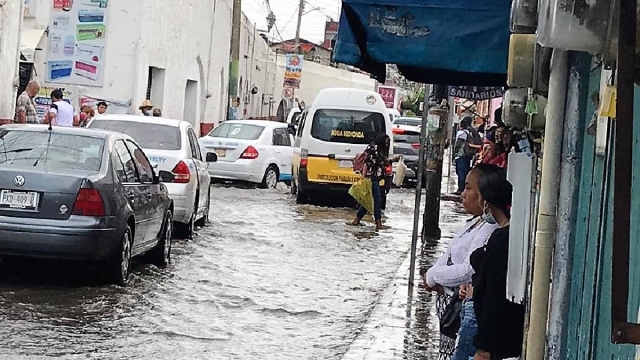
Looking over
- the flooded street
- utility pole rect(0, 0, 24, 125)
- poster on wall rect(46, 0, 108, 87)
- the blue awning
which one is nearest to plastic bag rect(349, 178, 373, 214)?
the flooded street

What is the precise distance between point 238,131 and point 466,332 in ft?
59.3

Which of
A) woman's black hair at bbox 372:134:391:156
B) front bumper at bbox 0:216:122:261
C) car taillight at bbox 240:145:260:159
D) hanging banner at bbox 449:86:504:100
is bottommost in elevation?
front bumper at bbox 0:216:122:261

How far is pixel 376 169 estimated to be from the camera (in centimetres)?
1702

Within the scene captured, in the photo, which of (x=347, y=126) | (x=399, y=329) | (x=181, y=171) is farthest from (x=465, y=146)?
(x=399, y=329)

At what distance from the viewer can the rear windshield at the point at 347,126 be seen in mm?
20016

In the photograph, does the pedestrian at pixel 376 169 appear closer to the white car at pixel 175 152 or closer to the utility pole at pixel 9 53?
the white car at pixel 175 152

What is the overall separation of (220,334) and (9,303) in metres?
1.88

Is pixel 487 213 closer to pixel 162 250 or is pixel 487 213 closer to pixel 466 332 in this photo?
pixel 466 332

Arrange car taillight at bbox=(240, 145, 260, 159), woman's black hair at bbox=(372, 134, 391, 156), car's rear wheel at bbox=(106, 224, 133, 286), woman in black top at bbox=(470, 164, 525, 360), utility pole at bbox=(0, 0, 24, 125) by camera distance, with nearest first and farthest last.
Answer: woman in black top at bbox=(470, 164, 525, 360) < car's rear wheel at bbox=(106, 224, 133, 286) < woman's black hair at bbox=(372, 134, 391, 156) < utility pole at bbox=(0, 0, 24, 125) < car taillight at bbox=(240, 145, 260, 159)

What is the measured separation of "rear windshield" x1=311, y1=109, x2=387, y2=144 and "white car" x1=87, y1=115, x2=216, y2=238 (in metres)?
5.74

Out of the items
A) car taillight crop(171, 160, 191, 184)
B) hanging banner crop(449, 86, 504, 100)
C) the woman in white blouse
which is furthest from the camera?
car taillight crop(171, 160, 191, 184)

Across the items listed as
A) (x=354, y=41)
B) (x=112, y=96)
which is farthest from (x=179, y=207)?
(x=112, y=96)

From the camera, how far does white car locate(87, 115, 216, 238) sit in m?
13.5

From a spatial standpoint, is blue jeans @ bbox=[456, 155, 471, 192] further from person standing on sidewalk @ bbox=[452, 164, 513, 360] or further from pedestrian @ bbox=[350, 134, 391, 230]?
person standing on sidewalk @ bbox=[452, 164, 513, 360]
